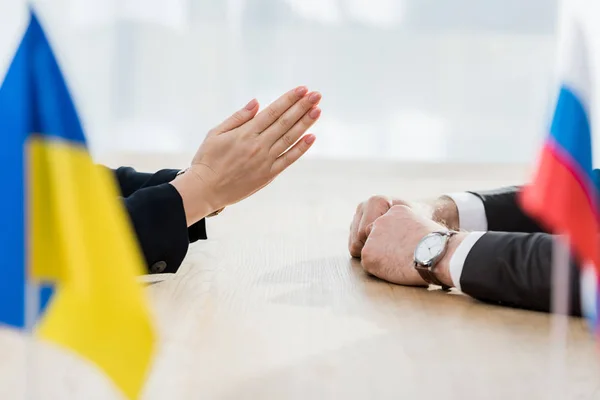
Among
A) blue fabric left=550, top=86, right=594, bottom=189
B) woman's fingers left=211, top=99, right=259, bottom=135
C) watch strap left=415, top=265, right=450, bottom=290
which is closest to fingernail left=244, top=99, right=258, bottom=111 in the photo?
woman's fingers left=211, top=99, right=259, bottom=135

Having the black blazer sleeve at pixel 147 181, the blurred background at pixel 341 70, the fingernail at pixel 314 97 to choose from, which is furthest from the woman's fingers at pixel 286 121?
the blurred background at pixel 341 70

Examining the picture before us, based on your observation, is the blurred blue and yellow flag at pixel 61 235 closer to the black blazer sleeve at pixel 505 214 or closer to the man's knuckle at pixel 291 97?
the man's knuckle at pixel 291 97

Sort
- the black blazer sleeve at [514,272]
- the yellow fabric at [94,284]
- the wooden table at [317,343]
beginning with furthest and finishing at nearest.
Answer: the black blazer sleeve at [514,272] → the wooden table at [317,343] → the yellow fabric at [94,284]

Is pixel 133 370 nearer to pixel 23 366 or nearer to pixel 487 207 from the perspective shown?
pixel 23 366

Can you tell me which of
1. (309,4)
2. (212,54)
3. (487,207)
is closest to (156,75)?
(212,54)

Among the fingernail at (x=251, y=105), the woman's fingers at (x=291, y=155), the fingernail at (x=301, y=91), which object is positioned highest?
the fingernail at (x=301, y=91)

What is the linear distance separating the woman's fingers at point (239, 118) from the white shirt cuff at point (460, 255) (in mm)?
431

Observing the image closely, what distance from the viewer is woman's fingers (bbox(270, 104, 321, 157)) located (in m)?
1.54

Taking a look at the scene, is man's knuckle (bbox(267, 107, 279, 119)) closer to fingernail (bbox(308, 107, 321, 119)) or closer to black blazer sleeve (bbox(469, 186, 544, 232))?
fingernail (bbox(308, 107, 321, 119))

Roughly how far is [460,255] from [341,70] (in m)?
2.50

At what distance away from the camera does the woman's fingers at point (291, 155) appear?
5.07 ft

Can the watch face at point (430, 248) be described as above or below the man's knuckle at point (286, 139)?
below

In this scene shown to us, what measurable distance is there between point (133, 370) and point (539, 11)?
11.1 ft

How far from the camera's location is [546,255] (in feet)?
4.16
